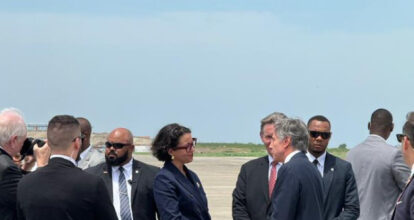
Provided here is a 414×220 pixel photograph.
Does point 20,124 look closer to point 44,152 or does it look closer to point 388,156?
point 44,152

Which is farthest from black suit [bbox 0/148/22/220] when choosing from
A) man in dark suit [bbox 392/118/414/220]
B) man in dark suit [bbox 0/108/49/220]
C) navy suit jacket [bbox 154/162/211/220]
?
man in dark suit [bbox 392/118/414/220]

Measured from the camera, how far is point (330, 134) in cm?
848

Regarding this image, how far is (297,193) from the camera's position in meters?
6.06

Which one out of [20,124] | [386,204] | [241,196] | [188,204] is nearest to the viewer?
[20,124]

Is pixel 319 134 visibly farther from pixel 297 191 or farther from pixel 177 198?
pixel 297 191

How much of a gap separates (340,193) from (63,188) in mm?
3648

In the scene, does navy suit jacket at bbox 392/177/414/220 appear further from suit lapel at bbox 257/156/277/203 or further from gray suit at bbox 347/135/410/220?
gray suit at bbox 347/135/410/220

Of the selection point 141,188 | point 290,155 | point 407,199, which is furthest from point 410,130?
point 141,188

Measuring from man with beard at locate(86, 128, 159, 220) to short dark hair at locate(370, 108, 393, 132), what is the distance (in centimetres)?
273

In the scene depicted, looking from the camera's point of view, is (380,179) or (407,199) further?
(380,179)

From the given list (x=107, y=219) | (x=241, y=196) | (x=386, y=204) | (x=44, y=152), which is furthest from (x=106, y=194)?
(x=386, y=204)

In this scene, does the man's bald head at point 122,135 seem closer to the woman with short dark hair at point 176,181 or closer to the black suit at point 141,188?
the black suit at point 141,188

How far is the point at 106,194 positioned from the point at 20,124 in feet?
3.82

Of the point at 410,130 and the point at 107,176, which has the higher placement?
the point at 410,130
